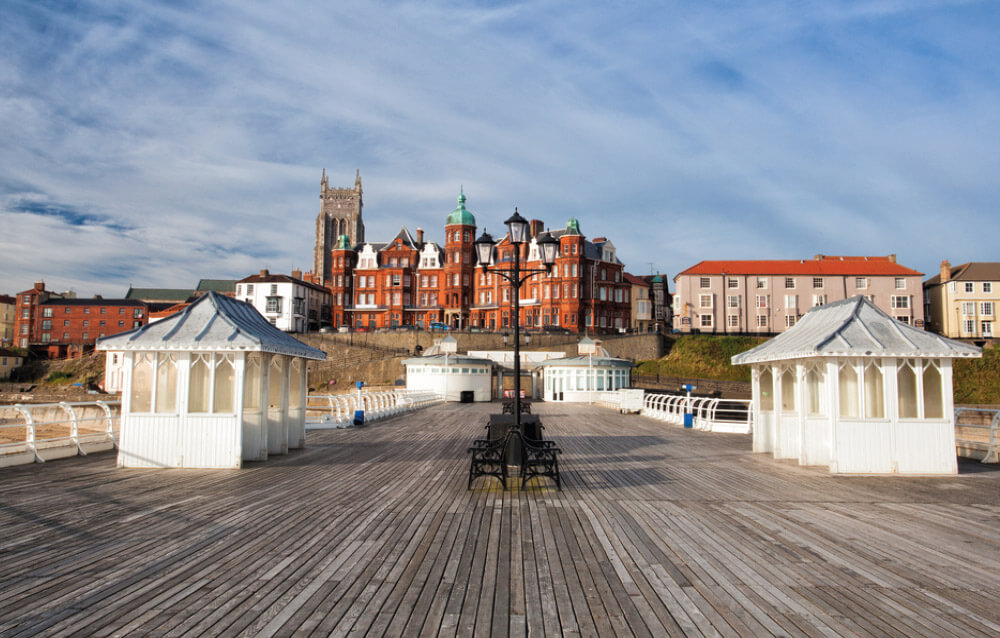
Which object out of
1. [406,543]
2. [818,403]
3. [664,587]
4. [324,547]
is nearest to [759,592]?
[664,587]

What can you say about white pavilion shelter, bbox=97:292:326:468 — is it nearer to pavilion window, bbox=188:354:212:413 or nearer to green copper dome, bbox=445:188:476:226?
pavilion window, bbox=188:354:212:413

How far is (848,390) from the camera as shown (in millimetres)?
11203

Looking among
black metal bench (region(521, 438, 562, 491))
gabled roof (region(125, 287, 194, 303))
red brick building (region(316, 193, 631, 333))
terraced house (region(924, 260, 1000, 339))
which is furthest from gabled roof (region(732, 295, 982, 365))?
gabled roof (region(125, 287, 194, 303))

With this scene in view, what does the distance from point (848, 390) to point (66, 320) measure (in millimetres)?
93048

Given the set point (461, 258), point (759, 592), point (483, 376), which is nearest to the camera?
point (759, 592)

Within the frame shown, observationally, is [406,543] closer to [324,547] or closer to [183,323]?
[324,547]

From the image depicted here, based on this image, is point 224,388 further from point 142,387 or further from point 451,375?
point 451,375

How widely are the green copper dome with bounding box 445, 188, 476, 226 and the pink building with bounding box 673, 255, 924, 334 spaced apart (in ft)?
79.5

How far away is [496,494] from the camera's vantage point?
9164 millimetres

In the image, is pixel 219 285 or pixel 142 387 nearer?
pixel 142 387

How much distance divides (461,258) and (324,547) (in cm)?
6755

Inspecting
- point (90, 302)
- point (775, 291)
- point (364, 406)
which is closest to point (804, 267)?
point (775, 291)

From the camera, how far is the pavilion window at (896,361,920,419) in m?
10.9

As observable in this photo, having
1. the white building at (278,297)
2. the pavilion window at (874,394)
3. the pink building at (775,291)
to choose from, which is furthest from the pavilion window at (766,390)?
the white building at (278,297)
